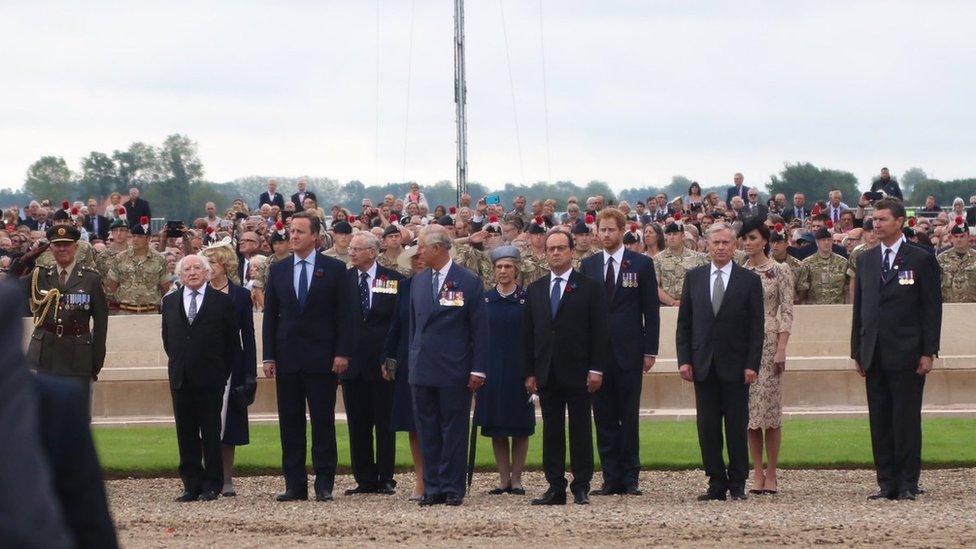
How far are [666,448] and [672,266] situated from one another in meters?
4.34

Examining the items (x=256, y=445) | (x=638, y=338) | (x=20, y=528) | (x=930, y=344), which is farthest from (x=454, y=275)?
(x=20, y=528)

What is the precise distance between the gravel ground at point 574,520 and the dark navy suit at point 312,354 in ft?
1.33

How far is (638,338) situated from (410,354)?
5.91ft

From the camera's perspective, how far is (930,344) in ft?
37.4

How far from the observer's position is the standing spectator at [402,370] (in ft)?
39.5

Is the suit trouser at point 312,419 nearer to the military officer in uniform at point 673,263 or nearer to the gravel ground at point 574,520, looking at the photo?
the gravel ground at point 574,520

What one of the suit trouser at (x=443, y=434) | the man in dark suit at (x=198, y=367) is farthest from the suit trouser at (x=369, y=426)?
the man in dark suit at (x=198, y=367)

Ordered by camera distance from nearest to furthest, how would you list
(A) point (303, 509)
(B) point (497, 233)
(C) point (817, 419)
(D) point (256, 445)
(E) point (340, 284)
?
1. (A) point (303, 509)
2. (E) point (340, 284)
3. (D) point (256, 445)
4. (C) point (817, 419)
5. (B) point (497, 233)

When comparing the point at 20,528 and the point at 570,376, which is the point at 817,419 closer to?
the point at 570,376

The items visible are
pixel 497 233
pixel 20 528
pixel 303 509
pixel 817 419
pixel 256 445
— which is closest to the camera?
pixel 20 528

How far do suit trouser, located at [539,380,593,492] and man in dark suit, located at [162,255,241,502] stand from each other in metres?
2.51

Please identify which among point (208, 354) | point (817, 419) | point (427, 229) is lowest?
point (817, 419)

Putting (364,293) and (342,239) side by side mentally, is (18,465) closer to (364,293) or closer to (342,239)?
(364,293)

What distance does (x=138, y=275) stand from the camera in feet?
63.5
